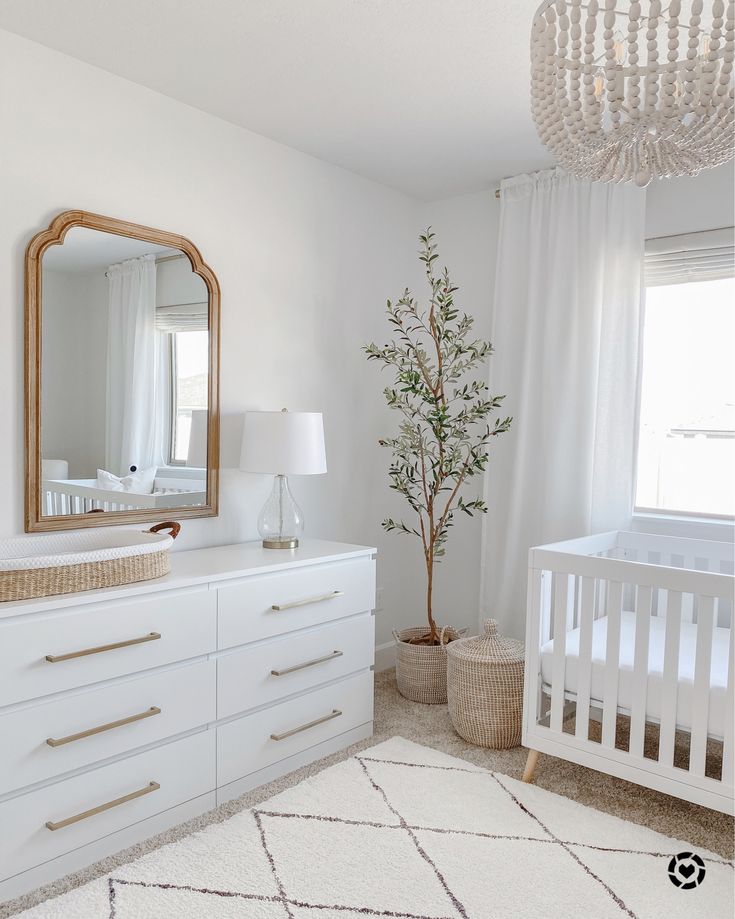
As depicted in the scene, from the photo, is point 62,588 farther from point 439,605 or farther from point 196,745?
point 439,605

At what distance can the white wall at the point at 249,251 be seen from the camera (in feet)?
7.60

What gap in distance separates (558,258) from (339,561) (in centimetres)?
168

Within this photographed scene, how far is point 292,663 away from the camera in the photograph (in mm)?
2564

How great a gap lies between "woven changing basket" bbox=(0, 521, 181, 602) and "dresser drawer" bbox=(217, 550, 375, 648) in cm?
27

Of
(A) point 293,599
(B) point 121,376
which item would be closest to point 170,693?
(A) point 293,599

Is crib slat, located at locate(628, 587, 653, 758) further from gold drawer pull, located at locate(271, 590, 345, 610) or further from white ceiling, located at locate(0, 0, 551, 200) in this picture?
white ceiling, located at locate(0, 0, 551, 200)

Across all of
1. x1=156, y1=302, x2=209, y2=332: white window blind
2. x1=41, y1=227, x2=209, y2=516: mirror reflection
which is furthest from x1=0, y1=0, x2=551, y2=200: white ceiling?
x1=156, y1=302, x2=209, y2=332: white window blind

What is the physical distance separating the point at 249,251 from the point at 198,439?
0.82 m

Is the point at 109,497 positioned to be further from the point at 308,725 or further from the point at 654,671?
the point at 654,671

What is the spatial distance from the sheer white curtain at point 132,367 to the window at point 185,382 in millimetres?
74

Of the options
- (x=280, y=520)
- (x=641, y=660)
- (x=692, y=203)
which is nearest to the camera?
(x=641, y=660)

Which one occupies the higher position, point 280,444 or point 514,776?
point 280,444

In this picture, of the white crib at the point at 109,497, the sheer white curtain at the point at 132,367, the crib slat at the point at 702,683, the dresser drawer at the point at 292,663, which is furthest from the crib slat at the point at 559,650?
the sheer white curtain at the point at 132,367

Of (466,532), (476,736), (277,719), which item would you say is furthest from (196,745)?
(466,532)
